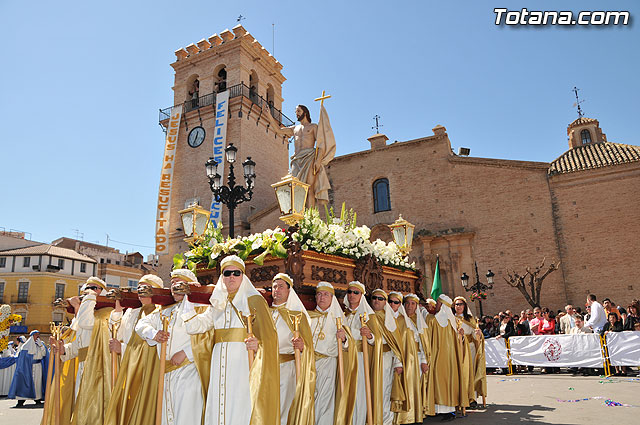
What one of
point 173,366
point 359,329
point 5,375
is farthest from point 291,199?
point 5,375

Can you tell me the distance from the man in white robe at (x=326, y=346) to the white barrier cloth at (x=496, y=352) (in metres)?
9.66

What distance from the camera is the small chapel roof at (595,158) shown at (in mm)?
21562

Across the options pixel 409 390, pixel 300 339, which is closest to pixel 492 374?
pixel 409 390

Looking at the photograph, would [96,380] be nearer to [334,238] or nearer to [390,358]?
[334,238]

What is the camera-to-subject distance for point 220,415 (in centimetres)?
438

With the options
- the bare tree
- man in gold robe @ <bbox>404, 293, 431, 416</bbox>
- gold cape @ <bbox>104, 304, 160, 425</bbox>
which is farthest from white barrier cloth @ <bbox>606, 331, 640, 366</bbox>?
gold cape @ <bbox>104, 304, 160, 425</bbox>

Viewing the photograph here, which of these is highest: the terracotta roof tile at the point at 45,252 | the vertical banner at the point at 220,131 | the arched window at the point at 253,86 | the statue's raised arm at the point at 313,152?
the arched window at the point at 253,86

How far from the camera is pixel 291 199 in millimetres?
7098

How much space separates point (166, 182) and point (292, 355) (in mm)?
23922

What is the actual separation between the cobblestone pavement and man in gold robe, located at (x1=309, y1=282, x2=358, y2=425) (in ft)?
7.25

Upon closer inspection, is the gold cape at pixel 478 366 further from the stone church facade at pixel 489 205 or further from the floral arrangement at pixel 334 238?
the stone church facade at pixel 489 205

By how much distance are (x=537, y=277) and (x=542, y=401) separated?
13.3 meters

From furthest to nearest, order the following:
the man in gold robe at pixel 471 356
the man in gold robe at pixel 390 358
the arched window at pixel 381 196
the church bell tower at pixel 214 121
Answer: the church bell tower at pixel 214 121 < the arched window at pixel 381 196 < the man in gold robe at pixel 471 356 < the man in gold robe at pixel 390 358

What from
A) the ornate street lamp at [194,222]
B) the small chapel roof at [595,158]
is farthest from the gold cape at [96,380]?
the small chapel roof at [595,158]
